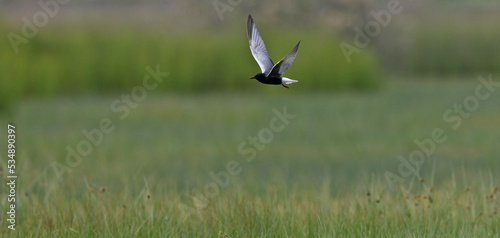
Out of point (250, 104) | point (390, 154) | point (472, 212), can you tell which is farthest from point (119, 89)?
point (472, 212)

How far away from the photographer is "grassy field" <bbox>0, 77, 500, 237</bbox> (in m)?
5.58

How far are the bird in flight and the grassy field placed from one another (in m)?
2.31

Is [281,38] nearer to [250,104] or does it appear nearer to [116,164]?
[250,104]

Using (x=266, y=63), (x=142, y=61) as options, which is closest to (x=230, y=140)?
(x=142, y=61)

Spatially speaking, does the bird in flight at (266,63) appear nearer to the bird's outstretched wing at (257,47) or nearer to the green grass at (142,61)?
the bird's outstretched wing at (257,47)

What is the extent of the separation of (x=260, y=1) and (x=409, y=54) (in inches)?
217

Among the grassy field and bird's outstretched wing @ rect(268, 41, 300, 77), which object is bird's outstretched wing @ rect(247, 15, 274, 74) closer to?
bird's outstretched wing @ rect(268, 41, 300, 77)

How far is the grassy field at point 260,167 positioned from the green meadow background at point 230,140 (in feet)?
0.09

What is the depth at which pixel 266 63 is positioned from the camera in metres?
2.96

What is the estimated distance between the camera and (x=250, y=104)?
52.9 feet

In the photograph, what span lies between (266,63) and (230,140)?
370 inches

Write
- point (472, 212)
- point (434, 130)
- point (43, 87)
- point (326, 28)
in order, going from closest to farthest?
point (472, 212)
point (434, 130)
point (43, 87)
point (326, 28)

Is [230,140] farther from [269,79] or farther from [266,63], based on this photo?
[269,79]

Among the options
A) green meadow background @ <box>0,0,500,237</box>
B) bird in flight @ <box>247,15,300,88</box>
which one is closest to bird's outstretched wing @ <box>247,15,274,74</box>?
bird in flight @ <box>247,15,300,88</box>
